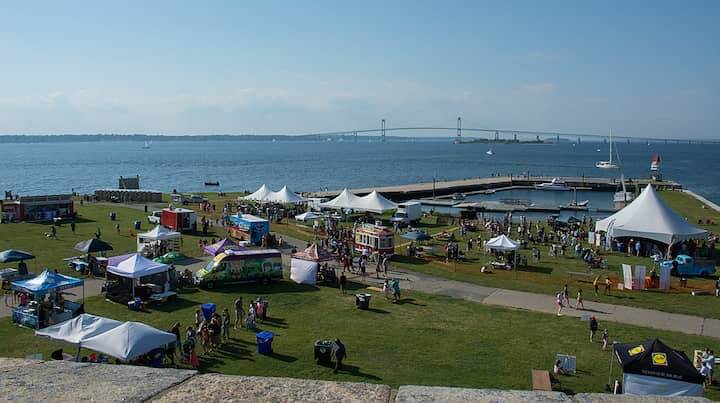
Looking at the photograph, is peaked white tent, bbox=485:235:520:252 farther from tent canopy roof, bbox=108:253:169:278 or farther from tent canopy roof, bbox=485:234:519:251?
tent canopy roof, bbox=108:253:169:278

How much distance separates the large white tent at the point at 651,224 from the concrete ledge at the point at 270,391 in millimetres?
34109

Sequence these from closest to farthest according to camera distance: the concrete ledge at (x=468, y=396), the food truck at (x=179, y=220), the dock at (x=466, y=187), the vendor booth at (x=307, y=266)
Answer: the concrete ledge at (x=468, y=396) → the vendor booth at (x=307, y=266) → the food truck at (x=179, y=220) → the dock at (x=466, y=187)

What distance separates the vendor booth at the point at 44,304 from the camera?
1934 cm

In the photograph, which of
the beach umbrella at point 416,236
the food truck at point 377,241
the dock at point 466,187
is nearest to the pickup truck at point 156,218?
the food truck at point 377,241

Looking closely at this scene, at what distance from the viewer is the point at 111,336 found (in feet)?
49.6

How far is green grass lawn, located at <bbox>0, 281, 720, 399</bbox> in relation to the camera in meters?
15.6

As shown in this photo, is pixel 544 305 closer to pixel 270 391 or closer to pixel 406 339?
pixel 406 339

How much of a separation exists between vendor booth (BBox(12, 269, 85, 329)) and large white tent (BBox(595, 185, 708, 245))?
2852 centimetres

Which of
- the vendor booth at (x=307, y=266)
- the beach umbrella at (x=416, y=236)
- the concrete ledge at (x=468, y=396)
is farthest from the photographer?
the beach umbrella at (x=416, y=236)

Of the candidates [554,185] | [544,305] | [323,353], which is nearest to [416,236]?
[544,305]

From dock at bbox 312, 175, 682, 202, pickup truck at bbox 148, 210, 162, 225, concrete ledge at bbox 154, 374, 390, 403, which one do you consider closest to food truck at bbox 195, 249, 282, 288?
pickup truck at bbox 148, 210, 162, 225

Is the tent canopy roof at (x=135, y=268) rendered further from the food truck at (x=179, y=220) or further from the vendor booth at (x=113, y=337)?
the food truck at (x=179, y=220)

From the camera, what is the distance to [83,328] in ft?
51.3

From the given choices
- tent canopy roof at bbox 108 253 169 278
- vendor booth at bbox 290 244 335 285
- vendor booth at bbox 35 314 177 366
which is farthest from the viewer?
vendor booth at bbox 290 244 335 285
